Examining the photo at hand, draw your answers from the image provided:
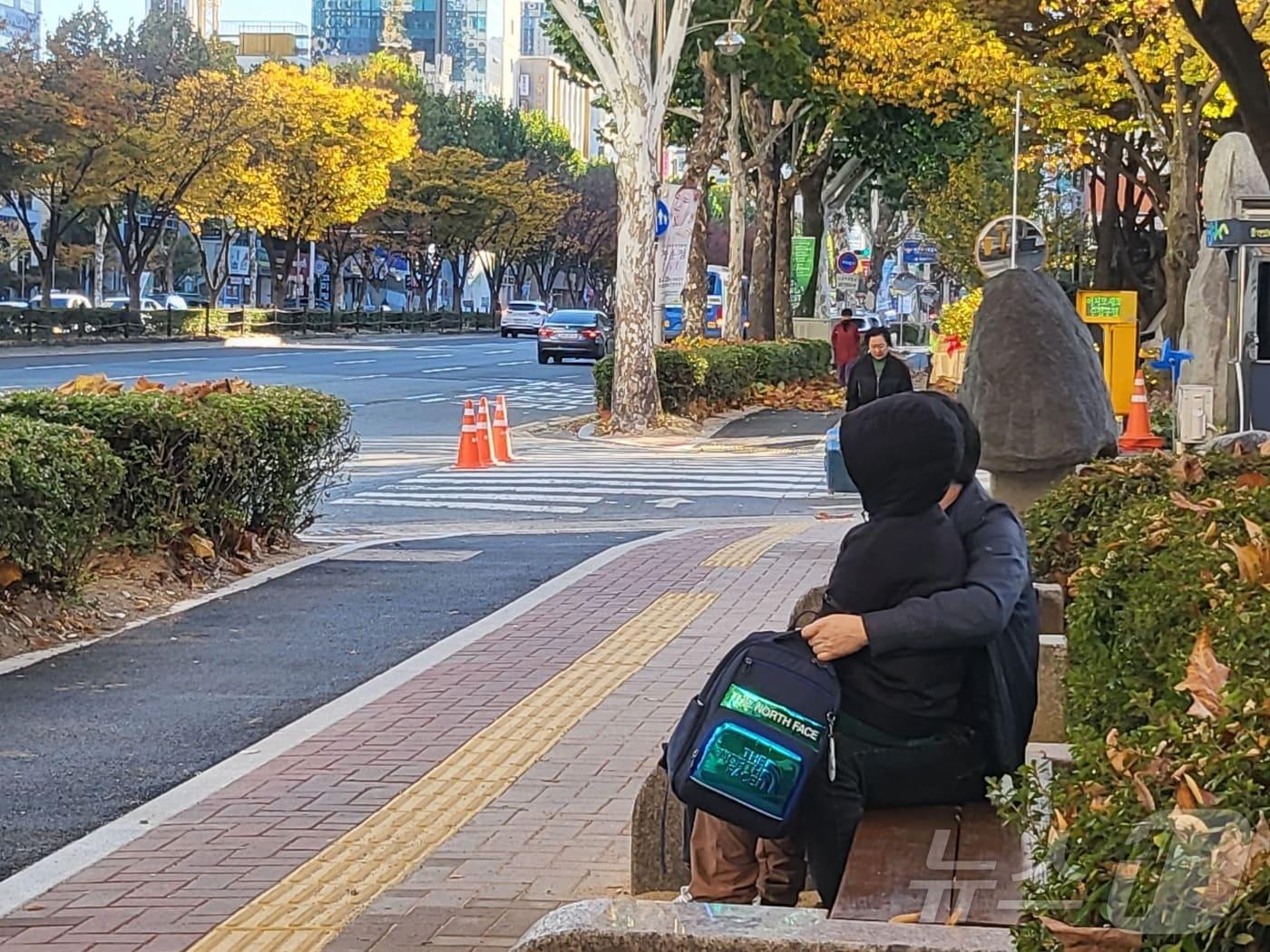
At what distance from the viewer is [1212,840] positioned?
2.24m

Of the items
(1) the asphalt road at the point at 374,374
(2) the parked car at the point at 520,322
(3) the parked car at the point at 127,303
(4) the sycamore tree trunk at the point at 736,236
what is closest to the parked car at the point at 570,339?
(1) the asphalt road at the point at 374,374

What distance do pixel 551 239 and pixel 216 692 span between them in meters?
92.8

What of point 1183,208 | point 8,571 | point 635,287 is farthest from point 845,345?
point 8,571

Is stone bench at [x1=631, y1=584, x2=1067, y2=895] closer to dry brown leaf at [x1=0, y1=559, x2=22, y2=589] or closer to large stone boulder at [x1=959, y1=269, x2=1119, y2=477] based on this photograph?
large stone boulder at [x1=959, y1=269, x2=1119, y2=477]

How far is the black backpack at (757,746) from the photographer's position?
12.7 feet

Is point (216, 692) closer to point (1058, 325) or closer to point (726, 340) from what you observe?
point (1058, 325)

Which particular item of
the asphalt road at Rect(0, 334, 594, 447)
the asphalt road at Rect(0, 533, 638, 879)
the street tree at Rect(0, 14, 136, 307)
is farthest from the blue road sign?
the street tree at Rect(0, 14, 136, 307)

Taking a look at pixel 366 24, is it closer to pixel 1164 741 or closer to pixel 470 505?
pixel 470 505

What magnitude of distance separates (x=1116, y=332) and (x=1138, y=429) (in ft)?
19.6

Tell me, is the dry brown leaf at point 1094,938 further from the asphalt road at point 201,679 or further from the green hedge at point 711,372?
the green hedge at point 711,372

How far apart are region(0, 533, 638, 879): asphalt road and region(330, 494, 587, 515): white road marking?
4785 millimetres

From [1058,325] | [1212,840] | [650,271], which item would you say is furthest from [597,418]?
[1212,840]

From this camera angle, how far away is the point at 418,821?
20.3 ft

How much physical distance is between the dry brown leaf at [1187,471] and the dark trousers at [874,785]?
2357mm
